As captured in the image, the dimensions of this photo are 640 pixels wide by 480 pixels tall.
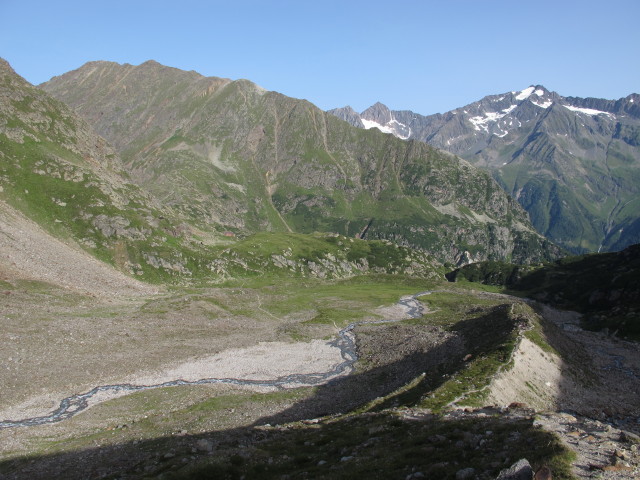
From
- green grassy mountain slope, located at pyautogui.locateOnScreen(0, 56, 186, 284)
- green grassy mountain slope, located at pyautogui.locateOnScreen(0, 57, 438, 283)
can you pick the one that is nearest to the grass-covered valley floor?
green grassy mountain slope, located at pyautogui.locateOnScreen(0, 57, 438, 283)

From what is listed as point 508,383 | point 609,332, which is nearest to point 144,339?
point 508,383

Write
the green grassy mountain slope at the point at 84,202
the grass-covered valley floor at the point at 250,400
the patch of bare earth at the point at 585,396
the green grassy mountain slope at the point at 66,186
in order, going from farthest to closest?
the green grassy mountain slope at the point at 84,202
the green grassy mountain slope at the point at 66,186
the grass-covered valley floor at the point at 250,400
the patch of bare earth at the point at 585,396

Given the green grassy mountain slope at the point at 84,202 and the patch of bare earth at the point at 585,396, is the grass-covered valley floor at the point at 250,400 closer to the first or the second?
the patch of bare earth at the point at 585,396

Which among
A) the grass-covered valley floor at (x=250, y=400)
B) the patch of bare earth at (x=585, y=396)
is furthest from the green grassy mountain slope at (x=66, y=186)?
the patch of bare earth at (x=585, y=396)

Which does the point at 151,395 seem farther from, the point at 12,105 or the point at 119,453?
the point at 12,105

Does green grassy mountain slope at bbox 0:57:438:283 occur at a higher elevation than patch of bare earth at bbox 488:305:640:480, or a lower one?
higher

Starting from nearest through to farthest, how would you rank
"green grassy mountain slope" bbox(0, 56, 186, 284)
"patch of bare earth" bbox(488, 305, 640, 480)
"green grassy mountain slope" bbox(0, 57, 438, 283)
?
1. "patch of bare earth" bbox(488, 305, 640, 480)
2. "green grassy mountain slope" bbox(0, 56, 186, 284)
3. "green grassy mountain slope" bbox(0, 57, 438, 283)

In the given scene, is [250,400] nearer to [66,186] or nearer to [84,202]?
[84,202]

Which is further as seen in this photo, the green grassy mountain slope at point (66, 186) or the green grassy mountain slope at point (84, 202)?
the green grassy mountain slope at point (84, 202)

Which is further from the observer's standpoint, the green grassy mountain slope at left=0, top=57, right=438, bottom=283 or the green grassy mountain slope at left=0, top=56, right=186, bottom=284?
the green grassy mountain slope at left=0, top=57, right=438, bottom=283

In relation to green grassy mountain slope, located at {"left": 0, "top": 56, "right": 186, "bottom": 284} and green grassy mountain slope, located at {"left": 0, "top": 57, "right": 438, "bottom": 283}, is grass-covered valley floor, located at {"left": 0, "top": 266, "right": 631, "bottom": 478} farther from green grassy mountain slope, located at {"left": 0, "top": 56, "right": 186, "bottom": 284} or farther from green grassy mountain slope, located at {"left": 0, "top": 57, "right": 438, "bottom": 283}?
green grassy mountain slope, located at {"left": 0, "top": 56, "right": 186, "bottom": 284}

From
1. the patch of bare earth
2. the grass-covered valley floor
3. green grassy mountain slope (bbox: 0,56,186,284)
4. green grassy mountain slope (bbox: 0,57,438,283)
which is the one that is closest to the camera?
the patch of bare earth

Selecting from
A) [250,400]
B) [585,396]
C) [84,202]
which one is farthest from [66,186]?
[585,396]

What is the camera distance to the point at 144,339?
270 ft
